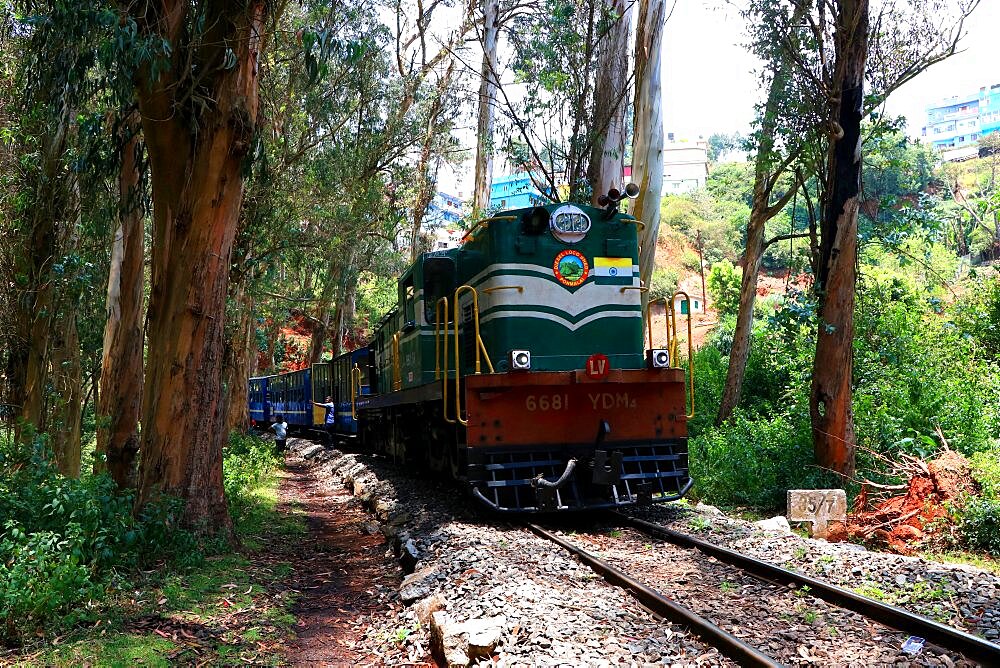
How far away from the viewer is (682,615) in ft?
17.4

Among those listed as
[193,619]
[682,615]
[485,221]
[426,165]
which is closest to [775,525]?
[682,615]

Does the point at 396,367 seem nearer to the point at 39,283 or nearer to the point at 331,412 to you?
the point at 39,283

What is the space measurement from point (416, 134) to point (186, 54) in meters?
17.7

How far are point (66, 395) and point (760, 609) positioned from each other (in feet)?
44.8

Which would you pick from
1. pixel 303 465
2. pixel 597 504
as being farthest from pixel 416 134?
pixel 597 504

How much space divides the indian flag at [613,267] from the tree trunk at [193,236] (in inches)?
166

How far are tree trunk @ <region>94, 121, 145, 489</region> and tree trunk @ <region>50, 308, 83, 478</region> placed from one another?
1323 millimetres

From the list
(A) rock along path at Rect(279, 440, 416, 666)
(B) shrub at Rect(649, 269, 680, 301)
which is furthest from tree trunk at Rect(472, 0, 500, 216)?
(B) shrub at Rect(649, 269, 680, 301)

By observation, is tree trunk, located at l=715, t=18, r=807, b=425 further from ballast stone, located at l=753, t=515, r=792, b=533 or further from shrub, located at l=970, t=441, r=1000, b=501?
ballast stone, located at l=753, t=515, r=792, b=533

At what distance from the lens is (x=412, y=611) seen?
256 inches

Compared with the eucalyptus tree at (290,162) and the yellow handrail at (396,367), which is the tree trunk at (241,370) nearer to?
the eucalyptus tree at (290,162)

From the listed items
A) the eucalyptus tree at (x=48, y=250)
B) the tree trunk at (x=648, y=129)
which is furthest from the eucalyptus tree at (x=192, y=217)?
the tree trunk at (x=648, y=129)

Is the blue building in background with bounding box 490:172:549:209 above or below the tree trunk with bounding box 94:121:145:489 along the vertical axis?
above

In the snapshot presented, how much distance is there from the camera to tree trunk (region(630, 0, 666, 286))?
1439 centimetres
